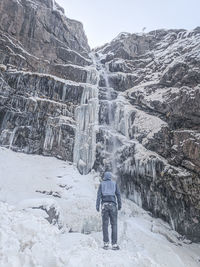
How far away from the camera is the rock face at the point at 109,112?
14.8 metres

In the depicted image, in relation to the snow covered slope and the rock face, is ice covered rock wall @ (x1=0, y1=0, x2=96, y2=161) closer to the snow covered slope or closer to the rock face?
the rock face

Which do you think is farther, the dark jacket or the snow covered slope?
the dark jacket

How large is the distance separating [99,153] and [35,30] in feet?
47.0

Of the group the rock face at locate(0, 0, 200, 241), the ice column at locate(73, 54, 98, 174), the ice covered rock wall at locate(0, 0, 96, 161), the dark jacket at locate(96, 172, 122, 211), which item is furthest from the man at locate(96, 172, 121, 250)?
the ice covered rock wall at locate(0, 0, 96, 161)

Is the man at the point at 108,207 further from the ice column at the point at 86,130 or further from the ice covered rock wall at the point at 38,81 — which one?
the ice covered rock wall at the point at 38,81

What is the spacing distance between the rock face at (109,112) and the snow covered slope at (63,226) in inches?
50.8

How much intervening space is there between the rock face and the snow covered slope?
129 cm

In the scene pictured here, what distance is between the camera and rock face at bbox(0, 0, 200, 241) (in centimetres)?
1482

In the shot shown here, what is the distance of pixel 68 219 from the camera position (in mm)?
10406

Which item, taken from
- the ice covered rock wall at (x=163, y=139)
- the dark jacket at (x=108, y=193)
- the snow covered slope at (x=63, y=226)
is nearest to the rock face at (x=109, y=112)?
the ice covered rock wall at (x=163, y=139)

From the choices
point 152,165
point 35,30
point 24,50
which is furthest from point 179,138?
point 35,30

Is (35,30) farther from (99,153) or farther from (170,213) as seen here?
(170,213)

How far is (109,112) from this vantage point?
63.9 ft

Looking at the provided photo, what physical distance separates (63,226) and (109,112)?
42.4ft
